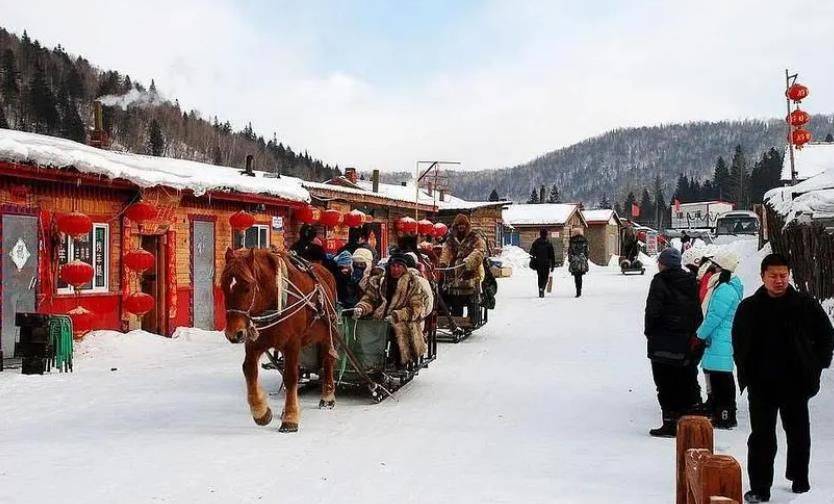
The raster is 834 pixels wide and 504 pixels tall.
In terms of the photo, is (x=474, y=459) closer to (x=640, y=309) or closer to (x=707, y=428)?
(x=707, y=428)

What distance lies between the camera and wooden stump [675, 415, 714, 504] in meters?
3.27

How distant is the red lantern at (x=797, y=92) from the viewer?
75.6ft

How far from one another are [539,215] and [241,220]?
38959 mm

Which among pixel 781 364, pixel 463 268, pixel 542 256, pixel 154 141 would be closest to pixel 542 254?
pixel 542 256

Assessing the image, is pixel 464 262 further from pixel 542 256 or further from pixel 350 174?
pixel 350 174

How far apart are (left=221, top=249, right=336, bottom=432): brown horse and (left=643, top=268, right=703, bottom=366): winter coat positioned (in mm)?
3213

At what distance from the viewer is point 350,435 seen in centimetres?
694

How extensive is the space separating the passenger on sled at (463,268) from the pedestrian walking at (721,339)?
5.90 metres

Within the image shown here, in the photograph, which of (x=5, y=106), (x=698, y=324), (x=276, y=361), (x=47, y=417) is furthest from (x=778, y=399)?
(x=5, y=106)

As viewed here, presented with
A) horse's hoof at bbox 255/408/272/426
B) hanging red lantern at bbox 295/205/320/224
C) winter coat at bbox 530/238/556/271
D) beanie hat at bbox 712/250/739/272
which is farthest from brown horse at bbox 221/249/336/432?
winter coat at bbox 530/238/556/271

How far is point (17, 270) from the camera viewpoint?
11125mm

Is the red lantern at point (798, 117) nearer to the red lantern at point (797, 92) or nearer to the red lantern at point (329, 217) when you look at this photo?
the red lantern at point (797, 92)

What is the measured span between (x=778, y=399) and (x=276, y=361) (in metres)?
5.27

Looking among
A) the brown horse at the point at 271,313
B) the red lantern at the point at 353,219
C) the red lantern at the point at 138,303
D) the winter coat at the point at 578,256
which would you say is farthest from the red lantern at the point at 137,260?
the winter coat at the point at 578,256
